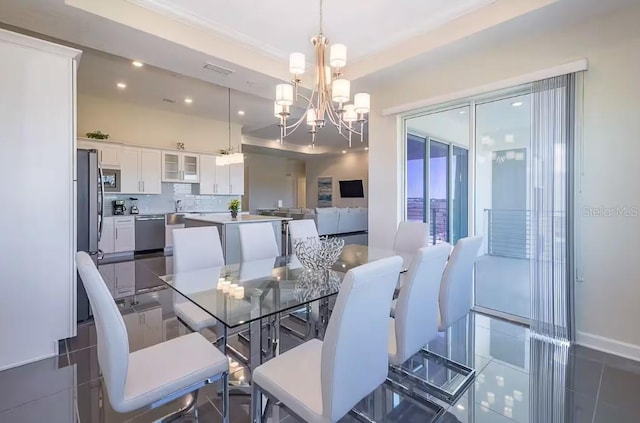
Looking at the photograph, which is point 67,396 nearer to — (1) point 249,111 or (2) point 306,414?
(2) point 306,414

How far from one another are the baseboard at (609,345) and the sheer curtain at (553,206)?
9 cm

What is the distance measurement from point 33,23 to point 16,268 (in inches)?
87.3

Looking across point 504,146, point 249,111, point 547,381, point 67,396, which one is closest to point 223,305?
point 67,396

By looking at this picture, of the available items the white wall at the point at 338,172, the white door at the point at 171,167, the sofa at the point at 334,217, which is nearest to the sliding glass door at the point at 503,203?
the sofa at the point at 334,217

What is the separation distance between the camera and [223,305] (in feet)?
5.90

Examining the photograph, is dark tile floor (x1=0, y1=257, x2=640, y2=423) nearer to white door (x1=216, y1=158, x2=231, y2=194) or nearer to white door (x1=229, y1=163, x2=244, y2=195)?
white door (x1=216, y1=158, x2=231, y2=194)

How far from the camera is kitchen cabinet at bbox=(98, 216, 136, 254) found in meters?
6.05

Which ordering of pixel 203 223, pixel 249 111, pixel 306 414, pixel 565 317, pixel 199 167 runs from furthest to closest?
pixel 199 167, pixel 249 111, pixel 203 223, pixel 565 317, pixel 306 414

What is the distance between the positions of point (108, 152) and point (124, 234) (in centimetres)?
165

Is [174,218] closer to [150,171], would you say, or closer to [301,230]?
[150,171]

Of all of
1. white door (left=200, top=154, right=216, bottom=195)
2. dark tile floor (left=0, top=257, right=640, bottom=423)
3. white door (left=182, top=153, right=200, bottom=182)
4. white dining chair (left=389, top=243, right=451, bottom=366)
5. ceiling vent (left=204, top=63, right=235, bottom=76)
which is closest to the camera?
white dining chair (left=389, top=243, right=451, bottom=366)

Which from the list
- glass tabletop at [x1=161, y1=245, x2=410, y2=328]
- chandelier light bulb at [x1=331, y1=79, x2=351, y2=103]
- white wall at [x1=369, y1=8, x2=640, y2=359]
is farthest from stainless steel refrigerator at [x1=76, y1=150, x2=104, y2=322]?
white wall at [x1=369, y1=8, x2=640, y2=359]

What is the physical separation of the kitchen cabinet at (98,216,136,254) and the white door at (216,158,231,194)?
6.71 feet

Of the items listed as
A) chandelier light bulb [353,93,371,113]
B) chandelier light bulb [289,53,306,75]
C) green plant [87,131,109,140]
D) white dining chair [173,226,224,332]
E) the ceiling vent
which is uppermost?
the ceiling vent
